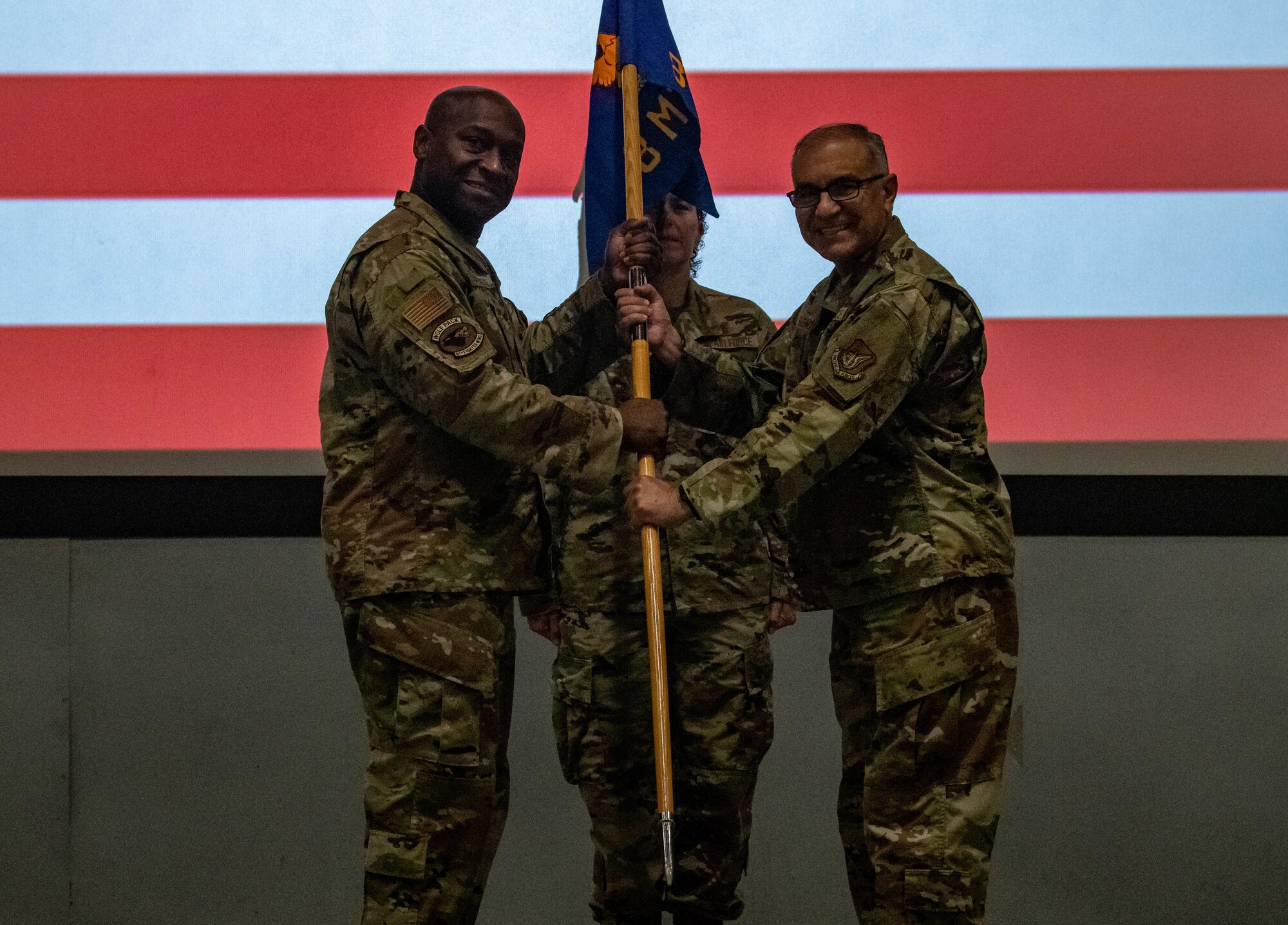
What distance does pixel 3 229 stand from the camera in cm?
279

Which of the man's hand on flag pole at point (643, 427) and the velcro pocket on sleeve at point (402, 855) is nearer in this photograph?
the velcro pocket on sleeve at point (402, 855)

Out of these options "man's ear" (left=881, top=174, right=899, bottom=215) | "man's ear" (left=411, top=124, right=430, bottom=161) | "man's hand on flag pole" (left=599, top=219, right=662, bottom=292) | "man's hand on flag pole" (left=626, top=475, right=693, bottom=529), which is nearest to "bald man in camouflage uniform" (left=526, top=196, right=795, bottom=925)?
"man's hand on flag pole" (left=599, top=219, right=662, bottom=292)

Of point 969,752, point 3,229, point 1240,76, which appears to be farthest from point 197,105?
point 1240,76

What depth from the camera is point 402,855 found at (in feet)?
6.03

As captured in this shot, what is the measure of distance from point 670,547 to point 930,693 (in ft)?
2.09

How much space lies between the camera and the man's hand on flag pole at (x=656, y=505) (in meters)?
1.84

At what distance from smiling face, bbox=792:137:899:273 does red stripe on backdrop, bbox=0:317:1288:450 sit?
3.03ft

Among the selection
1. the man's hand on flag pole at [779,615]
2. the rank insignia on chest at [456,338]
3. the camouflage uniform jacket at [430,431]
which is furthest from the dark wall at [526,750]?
the rank insignia on chest at [456,338]

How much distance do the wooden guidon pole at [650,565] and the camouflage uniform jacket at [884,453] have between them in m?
0.25

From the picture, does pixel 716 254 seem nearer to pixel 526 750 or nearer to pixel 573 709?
pixel 573 709

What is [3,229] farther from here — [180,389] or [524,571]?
[524,571]

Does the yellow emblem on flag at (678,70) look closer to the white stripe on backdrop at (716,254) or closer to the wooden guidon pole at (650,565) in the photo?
the wooden guidon pole at (650,565)

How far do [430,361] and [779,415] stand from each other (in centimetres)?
55

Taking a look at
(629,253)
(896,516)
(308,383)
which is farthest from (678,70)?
(308,383)
